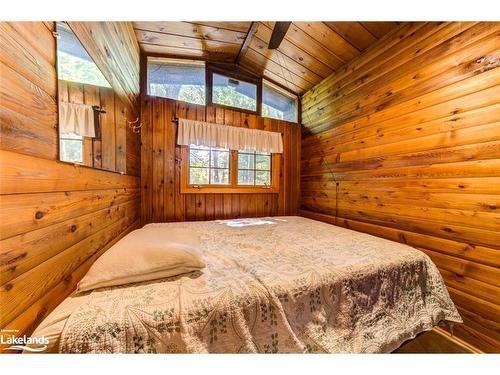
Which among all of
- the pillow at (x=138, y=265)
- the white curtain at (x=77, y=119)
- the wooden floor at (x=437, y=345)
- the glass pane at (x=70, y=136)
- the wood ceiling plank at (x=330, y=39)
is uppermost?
the wood ceiling plank at (x=330, y=39)

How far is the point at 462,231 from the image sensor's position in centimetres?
132

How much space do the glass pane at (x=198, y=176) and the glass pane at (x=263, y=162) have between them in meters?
0.78

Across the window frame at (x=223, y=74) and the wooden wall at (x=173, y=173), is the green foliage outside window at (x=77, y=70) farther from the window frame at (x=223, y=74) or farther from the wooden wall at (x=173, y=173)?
the window frame at (x=223, y=74)

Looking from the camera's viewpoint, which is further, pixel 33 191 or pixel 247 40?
pixel 247 40

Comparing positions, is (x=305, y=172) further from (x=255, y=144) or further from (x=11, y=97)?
(x=11, y=97)

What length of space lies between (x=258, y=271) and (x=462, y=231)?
58.5 inches

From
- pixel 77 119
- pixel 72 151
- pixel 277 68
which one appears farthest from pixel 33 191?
pixel 277 68

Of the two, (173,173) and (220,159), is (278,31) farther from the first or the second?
(173,173)

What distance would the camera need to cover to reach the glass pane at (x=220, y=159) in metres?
2.60

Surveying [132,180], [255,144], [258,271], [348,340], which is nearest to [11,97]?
[258,271]

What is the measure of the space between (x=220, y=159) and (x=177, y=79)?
1189 mm

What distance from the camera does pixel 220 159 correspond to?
8.64 feet

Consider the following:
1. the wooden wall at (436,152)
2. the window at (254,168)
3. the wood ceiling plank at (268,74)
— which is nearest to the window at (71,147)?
the window at (254,168)
